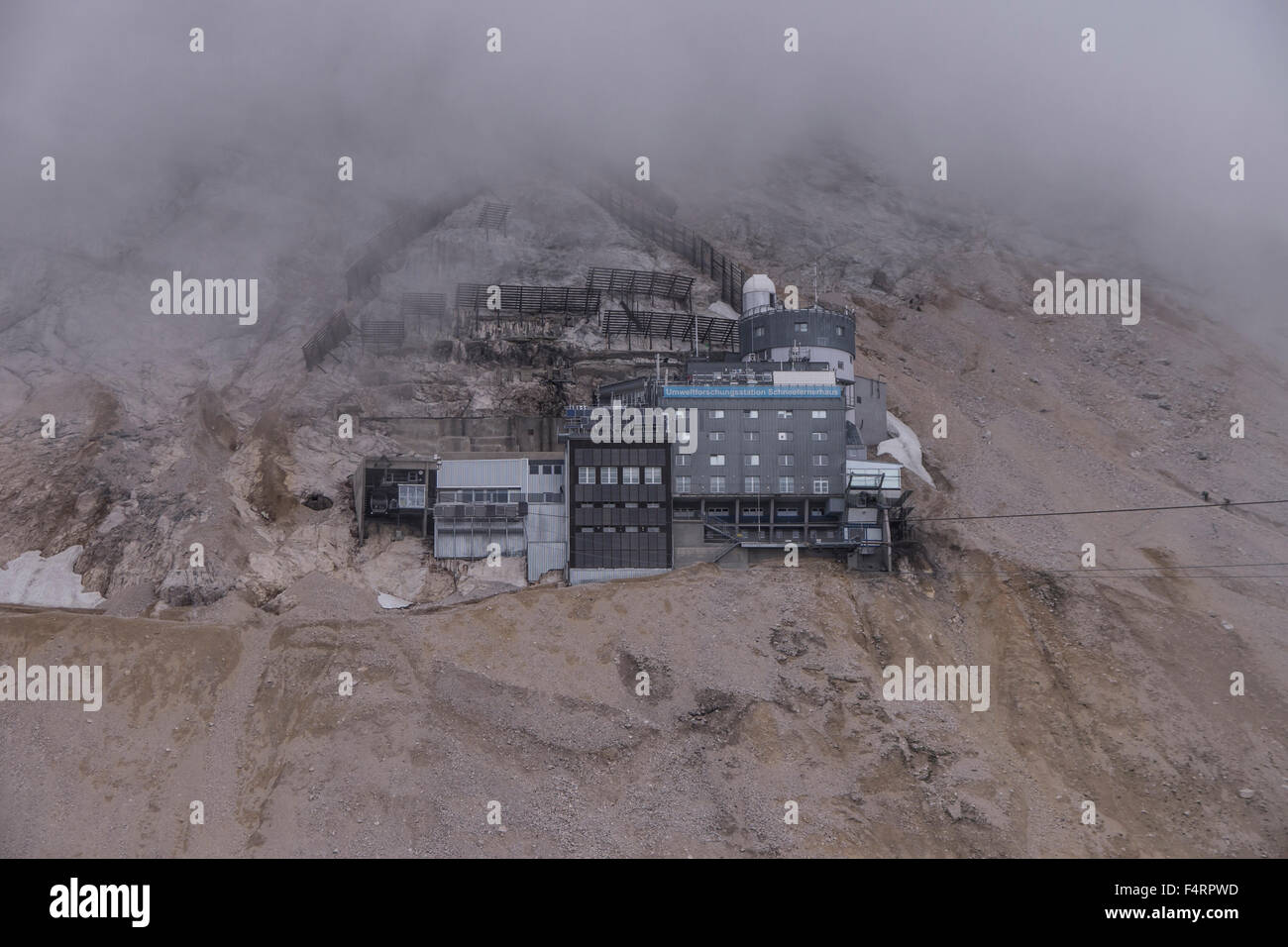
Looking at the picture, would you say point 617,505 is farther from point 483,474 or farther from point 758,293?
point 758,293

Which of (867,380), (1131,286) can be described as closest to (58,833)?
(867,380)

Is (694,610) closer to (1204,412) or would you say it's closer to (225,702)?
(225,702)

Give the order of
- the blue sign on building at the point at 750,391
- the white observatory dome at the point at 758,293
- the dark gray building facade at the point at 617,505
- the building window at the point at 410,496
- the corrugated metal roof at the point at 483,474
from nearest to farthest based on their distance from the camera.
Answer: the dark gray building facade at the point at 617,505
the building window at the point at 410,496
the corrugated metal roof at the point at 483,474
the blue sign on building at the point at 750,391
the white observatory dome at the point at 758,293

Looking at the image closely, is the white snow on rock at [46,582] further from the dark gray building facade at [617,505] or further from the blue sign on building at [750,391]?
the blue sign on building at [750,391]

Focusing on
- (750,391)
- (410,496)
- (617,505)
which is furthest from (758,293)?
(410,496)

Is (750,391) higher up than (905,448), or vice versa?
(750,391)

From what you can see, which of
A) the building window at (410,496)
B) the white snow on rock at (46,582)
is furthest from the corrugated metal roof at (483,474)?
the white snow on rock at (46,582)
